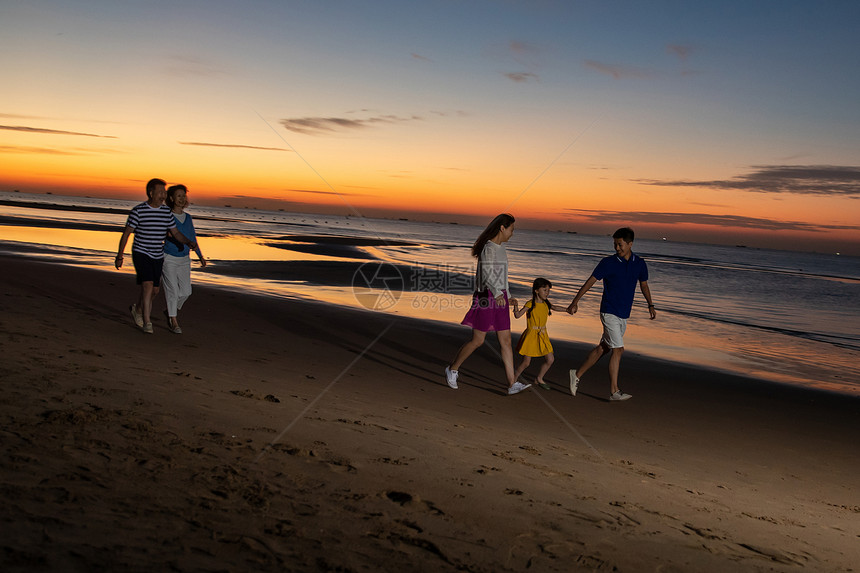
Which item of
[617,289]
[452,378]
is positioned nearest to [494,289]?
[452,378]

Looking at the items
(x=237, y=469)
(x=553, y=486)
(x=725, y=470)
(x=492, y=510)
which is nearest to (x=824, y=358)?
(x=725, y=470)

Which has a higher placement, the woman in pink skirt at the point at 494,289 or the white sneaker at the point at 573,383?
the woman in pink skirt at the point at 494,289

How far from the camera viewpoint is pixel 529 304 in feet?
25.2

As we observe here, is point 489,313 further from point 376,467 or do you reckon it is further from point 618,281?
point 376,467

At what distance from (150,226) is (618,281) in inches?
231

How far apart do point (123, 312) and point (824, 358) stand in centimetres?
1316

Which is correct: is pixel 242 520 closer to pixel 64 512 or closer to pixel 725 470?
pixel 64 512

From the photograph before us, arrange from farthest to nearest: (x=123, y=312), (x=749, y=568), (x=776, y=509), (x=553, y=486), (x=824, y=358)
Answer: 1. (x=824, y=358)
2. (x=123, y=312)
3. (x=776, y=509)
4. (x=553, y=486)
5. (x=749, y=568)

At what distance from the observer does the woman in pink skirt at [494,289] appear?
6949 mm

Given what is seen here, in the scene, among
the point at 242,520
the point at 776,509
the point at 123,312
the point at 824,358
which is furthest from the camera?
the point at 824,358

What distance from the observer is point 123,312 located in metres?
9.68

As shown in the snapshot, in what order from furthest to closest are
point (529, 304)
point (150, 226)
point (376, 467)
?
point (150, 226) → point (529, 304) → point (376, 467)

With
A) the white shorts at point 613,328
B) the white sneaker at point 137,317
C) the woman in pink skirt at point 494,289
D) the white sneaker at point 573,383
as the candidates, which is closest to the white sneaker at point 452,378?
the woman in pink skirt at point 494,289

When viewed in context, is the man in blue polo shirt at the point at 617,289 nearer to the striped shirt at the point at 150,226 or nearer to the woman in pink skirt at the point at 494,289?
the woman in pink skirt at the point at 494,289
